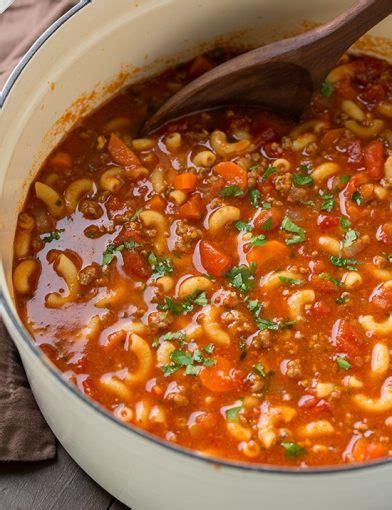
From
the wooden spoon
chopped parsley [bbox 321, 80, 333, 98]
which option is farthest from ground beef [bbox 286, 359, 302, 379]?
chopped parsley [bbox 321, 80, 333, 98]

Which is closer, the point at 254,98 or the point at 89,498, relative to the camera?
the point at 89,498

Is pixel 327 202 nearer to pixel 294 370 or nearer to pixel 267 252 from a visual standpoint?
pixel 267 252

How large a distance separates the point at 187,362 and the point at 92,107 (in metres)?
1.30

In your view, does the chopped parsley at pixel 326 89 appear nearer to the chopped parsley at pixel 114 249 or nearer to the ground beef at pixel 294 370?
the chopped parsley at pixel 114 249

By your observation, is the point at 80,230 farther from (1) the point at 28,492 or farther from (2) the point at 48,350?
(1) the point at 28,492

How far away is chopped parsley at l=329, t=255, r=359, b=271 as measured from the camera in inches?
136

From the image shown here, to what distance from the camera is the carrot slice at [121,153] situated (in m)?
3.73

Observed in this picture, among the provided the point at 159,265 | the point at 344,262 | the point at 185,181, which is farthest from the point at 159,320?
the point at 344,262

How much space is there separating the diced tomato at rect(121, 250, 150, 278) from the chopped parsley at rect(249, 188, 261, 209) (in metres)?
0.51

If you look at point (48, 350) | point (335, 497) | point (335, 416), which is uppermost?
point (48, 350)

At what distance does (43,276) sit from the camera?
3.45 meters

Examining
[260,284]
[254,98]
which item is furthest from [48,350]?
[254,98]

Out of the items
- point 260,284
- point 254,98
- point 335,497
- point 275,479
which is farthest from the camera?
point 254,98

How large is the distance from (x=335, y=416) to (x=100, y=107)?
1.70m
